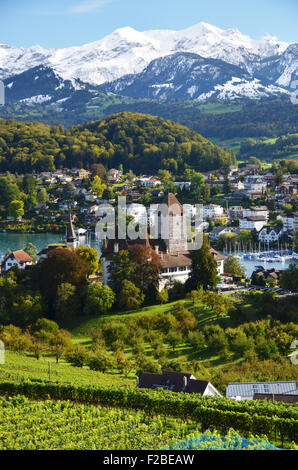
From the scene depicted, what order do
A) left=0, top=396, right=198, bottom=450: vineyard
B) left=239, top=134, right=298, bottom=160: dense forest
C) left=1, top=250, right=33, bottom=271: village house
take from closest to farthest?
left=0, top=396, right=198, bottom=450: vineyard → left=1, top=250, right=33, bottom=271: village house → left=239, top=134, right=298, bottom=160: dense forest

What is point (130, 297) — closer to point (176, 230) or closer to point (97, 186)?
point (176, 230)

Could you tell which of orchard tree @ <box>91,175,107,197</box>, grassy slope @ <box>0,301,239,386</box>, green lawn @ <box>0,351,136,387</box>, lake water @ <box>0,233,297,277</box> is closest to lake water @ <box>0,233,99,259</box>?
lake water @ <box>0,233,297,277</box>

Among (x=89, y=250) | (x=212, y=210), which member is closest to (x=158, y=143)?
(x=212, y=210)

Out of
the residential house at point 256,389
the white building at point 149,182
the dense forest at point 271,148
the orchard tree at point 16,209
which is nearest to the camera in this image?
the residential house at point 256,389

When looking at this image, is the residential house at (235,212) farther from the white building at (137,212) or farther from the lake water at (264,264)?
the lake water at (264,264)

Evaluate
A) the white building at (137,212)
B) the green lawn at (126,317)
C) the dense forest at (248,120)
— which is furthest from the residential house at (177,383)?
the dense forest at (248,120)

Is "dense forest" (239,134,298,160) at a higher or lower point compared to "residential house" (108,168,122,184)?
higher

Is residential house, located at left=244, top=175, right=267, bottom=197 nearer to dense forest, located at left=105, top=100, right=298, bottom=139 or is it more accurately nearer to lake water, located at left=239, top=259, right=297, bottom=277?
lake water, located at left=239, top=259, right=297, bottom=277
